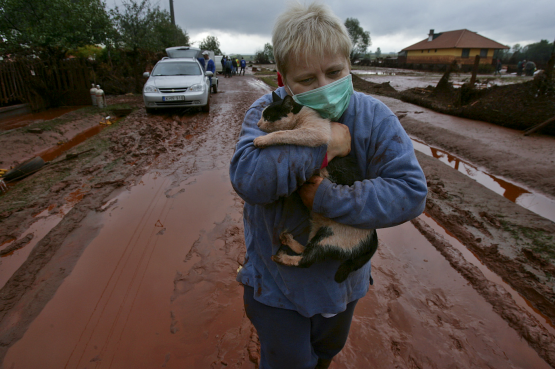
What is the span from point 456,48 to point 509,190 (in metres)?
47.0

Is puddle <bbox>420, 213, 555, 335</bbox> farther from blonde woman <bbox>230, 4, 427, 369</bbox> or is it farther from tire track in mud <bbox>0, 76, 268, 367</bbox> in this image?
tire track in mud <bbox>0, 76, 268, 367</bbox>

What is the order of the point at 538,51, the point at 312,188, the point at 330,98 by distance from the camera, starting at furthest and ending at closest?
the point at 538,51, the point at 330,98, the point at 312,188

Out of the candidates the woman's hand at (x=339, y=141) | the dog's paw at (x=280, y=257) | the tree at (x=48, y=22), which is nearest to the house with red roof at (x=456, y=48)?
the tree at (x=48, y=22)

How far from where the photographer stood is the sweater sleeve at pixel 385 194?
113cm

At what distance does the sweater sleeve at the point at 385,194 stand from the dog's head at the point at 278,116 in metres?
0.36

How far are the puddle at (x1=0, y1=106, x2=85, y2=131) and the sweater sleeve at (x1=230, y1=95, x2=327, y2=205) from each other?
1091 centimetres

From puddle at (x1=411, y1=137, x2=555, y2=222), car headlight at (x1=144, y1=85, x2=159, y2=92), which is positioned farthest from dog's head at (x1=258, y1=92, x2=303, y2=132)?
car headlight at (x1=144, y1=85, x2=159, y2=92)

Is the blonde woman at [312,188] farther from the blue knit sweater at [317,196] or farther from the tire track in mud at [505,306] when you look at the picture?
the tire track in mud at [505,306]

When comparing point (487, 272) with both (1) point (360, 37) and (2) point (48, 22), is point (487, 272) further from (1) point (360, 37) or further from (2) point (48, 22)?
(1) point (360, 37)

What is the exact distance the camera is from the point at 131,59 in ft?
56.0

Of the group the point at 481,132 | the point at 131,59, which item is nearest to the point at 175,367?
the point at 481,132

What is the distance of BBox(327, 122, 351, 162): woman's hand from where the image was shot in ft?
4.18

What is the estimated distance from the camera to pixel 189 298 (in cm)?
275

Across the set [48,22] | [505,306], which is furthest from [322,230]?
[48,22]
